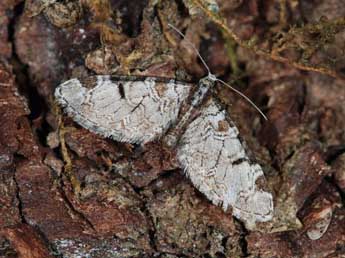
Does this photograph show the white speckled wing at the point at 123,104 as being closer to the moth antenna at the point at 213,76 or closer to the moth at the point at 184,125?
the moth at the point at 184,125

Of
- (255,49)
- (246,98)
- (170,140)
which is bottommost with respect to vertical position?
(170,140)

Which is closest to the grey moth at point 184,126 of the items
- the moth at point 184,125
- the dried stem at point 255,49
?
the moth at point 184,125

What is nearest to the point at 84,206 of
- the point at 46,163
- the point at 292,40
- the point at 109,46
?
the point at 46,163

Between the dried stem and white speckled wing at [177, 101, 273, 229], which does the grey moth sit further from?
the dried stem

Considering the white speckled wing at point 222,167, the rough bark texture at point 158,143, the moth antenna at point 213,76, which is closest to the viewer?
the rough bark texture at point 158,143

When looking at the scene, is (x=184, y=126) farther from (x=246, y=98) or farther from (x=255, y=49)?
(x=255, y=49)

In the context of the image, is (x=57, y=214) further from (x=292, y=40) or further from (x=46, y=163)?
(x=292, y=40)

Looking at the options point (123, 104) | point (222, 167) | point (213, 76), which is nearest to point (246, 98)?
point (213, 76)
